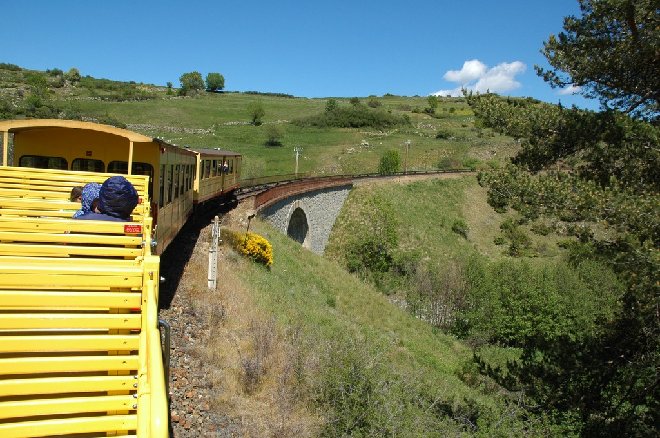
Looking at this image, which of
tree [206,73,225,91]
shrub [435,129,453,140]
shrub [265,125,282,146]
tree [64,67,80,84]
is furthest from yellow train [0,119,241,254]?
tree [206,73,225,91]

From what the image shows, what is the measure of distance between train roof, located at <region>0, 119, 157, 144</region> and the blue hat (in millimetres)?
5512

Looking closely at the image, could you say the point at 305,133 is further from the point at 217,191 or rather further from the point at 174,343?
the point at 174,343

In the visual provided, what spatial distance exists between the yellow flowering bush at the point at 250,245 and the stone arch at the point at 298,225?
513 inches

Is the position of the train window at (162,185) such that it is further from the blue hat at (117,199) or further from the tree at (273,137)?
the tree at (273,137)

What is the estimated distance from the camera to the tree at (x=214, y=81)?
13700cm

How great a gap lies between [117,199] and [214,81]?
14086 centimetres

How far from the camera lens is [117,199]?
4332 millimetres

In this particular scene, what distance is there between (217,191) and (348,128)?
253 feet

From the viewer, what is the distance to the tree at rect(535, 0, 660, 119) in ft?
25.0

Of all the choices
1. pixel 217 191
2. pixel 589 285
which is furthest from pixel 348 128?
pixel 217 191

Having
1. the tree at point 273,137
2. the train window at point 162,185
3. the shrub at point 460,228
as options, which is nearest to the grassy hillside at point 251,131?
the tree at point 273,137

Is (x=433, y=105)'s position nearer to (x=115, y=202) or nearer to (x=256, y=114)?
(x=256, y=114)

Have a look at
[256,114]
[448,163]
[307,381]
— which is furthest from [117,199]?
[256,114]

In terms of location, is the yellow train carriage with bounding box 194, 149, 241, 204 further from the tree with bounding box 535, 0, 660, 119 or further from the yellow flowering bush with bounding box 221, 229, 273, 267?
the tree with bounding box 535, 0, 660, 119
